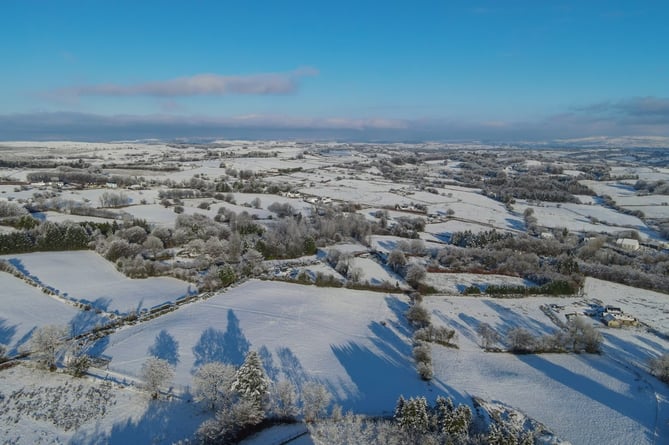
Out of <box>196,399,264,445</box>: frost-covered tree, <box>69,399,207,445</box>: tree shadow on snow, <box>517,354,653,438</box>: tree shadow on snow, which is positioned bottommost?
<box>517,354,653,438</box>: tree shadow on snow

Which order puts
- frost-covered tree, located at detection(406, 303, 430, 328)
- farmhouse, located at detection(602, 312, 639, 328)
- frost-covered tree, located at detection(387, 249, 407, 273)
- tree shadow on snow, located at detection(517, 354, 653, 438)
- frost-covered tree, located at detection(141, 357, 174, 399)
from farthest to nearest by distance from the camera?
frost-covered tree, located at detection(387, 249, 407, 273) < farmhouse, located at detection(602, 312, 639, 328) < frost-covered tree, located at detection(406, 303, 430, 328) < tree shadow on snow, located at detection(517, 354, 653, 438) < frost-covered tree, located at detection(141, 357, 174, 399)

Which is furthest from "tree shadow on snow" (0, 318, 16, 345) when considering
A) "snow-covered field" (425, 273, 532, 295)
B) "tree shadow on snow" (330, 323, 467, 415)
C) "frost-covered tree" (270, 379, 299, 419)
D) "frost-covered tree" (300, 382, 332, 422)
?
"snow-covered field" (425, 273, 532, 295)

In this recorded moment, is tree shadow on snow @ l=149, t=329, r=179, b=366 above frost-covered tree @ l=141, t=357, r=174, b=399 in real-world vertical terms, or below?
below

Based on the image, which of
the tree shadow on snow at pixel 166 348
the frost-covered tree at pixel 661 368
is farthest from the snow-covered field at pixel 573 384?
the tree shadow on snow at pixel 166 348

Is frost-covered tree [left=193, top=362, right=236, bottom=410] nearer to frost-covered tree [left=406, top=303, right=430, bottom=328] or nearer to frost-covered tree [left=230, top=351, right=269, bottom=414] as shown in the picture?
frost-covered tree [left=230, top=351, right=269, bottom=414]

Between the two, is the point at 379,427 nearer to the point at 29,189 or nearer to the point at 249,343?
the point at 249,343
